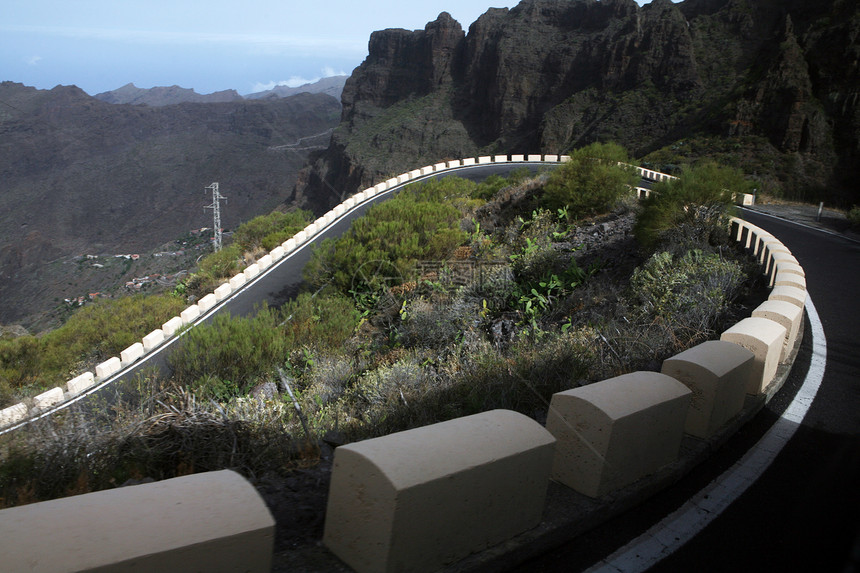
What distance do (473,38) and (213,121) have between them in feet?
323

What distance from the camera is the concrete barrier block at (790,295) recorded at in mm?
→ 6629

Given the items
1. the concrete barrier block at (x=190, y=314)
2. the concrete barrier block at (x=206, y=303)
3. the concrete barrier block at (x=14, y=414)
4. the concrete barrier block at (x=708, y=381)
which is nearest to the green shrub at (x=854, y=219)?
the concrete barrier block at (x=708, y=381)

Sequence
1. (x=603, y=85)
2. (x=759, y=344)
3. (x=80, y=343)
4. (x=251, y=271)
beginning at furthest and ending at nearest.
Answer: (x=603, y=85)
(x=251, y=271)
(x=80, y=343)
(x=759, y=344)

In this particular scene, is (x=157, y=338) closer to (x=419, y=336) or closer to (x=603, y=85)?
(x=419, y=336)

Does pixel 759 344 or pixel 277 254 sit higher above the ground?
pixel 759 344

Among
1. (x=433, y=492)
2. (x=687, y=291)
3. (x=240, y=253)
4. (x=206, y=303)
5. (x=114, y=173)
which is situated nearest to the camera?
(x=433, y=492)

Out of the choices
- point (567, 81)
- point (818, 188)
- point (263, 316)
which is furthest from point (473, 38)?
point (263, 316)

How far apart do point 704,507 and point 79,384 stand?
1345 centimetres

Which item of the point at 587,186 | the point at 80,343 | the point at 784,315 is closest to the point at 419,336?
the point at 784,315

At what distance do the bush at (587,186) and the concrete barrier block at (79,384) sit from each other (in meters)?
13.7

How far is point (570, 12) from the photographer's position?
9150 centimetres

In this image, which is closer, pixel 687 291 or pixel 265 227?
pixel 687 291

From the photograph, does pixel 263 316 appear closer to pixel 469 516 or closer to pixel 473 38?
pixel 469 516

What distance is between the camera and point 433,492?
2.52 meters
